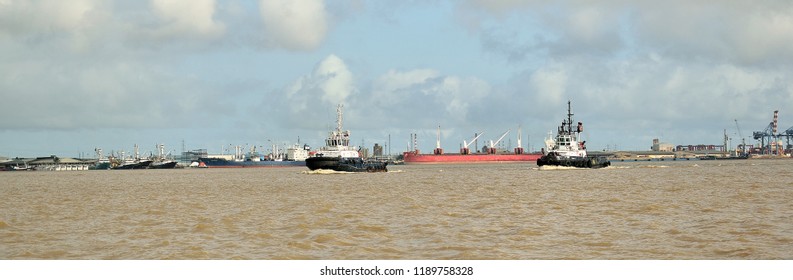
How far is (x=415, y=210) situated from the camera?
38.6m

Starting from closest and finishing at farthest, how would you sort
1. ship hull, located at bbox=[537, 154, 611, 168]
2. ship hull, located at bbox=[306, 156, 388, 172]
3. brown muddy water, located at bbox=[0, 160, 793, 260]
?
brown muddy water, located at bbox=[0, 160, 793, 260], ship hull, located at bbox=[306, 156, 388, 172], ship hull, located at bbox=[537, 154, 611, 168]

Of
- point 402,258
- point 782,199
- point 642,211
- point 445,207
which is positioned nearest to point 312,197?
point 445,207

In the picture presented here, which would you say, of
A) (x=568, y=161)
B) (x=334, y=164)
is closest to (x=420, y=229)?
(x=334, y=164)

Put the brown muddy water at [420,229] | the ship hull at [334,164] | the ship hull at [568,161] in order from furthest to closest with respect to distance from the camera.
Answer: the ship hull at [568,161] → the ship hull at [334,164] → the brown muddy water at [420,229]

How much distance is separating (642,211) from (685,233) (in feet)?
30.9

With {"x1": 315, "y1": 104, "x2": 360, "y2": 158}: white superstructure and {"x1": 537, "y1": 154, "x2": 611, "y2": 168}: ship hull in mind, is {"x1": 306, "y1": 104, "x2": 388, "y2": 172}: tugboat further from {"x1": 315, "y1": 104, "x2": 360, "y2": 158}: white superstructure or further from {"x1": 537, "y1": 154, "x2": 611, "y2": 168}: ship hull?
{"x1": 537, "y1": 154, "x2": 611, "y2": 168}: ship hull

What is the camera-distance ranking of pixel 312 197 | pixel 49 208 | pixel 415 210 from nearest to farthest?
pixel 415 210, pixel 49 208, pixel 312 197

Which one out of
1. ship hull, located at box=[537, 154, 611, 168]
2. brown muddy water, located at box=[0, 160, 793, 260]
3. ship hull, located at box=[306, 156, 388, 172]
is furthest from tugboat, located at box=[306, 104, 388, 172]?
brown muddy water, located at box=[0, 160, 793, 260]

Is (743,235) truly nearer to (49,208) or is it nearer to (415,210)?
(415,210)

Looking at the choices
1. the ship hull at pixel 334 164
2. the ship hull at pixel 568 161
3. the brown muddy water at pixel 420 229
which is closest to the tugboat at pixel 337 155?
the ship hull at pixel 334 164

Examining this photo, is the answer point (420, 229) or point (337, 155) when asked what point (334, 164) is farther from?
point (420, 229)

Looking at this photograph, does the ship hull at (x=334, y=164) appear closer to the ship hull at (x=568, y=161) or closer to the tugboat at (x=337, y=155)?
the tugboat at (x=337, y=155)

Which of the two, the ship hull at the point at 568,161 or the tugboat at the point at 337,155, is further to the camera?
the ship hull at the point at 568,161

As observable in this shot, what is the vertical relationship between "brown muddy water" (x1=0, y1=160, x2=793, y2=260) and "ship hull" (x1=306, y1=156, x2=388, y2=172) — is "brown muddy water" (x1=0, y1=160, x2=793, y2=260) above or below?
below
